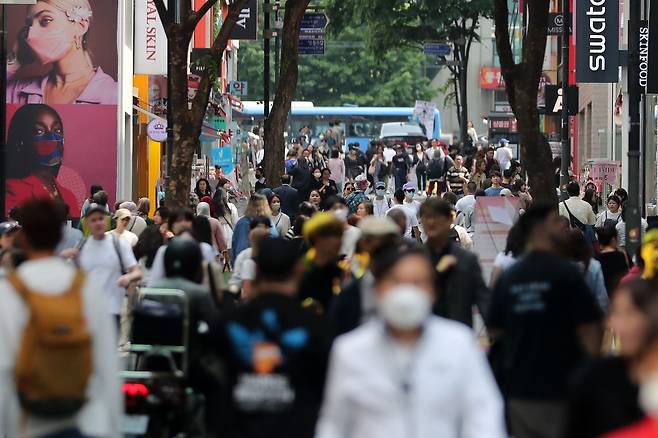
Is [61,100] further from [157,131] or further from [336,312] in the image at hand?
[336,312]

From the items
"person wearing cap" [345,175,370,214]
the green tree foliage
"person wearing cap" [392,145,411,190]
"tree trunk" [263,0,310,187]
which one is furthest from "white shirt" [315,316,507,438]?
the green tree foliage

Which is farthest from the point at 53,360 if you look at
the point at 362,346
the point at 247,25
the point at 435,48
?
the point at 435,48

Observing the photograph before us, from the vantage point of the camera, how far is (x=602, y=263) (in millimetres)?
14633

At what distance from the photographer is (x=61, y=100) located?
113ft

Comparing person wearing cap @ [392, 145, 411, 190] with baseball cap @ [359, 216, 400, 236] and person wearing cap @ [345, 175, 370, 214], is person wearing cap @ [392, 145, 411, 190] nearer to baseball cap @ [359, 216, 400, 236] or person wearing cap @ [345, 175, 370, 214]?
person wearing cap @ [345, 175, 370, 214]

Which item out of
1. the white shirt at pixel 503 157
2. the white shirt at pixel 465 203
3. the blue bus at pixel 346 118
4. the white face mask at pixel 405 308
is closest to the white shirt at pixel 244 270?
the white face mask at pixel 405 308

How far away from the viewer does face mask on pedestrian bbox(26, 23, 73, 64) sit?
33.8 meters

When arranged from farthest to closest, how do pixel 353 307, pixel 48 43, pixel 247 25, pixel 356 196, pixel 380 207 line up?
1. pixel 247 25
2. pixel 48 43
3. pixel 356 196
4. pixel 380 207
5. pixel 353 307

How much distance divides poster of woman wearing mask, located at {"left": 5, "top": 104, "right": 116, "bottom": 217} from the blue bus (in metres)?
48.3

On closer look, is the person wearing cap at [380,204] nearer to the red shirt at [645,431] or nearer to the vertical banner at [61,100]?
the vertical banner at [61,100]

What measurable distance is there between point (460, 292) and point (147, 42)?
97.5ft

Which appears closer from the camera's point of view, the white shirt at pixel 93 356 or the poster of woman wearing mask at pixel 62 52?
the white shirt at pixel 93 356

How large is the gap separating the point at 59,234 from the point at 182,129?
15.5m

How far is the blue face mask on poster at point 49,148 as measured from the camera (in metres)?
33.9
